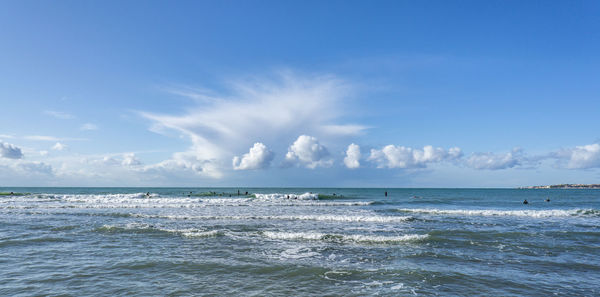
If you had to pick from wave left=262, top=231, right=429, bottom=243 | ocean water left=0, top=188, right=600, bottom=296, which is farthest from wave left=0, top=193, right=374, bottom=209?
wave left=262, top=231, right=429, bottom=243

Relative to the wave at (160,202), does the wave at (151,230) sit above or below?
above

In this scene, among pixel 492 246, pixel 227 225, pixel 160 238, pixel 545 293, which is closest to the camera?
pixel 545 293

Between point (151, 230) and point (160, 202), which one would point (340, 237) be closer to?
point (151, 230)

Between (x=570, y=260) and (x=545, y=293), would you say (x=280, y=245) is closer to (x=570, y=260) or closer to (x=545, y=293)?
(x=545, y=293)

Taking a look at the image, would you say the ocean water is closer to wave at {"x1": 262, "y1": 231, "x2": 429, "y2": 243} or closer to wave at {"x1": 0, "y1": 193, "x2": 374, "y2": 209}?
wave at {"x1": 262, "y1": 231, "x2": 429, "y2": 243}

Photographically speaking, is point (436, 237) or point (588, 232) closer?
point (436, 237)

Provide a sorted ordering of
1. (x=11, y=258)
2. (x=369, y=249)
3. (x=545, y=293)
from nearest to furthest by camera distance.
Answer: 1. (x=545, y=293)
2. (x=11, y=258)
3. (x=369, y=249)

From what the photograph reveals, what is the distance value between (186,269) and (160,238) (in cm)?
747

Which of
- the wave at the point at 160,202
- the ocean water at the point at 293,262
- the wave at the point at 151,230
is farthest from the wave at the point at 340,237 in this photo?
the wave at the point at 160,202

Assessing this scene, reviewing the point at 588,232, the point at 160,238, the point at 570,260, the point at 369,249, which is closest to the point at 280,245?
the point at 369,249

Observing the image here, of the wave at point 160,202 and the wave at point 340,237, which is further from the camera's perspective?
the wave at point 160,202

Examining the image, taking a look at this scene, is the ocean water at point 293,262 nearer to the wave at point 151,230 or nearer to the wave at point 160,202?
the wave at point 151,230

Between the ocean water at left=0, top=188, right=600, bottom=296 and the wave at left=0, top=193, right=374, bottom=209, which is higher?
the ocean water at left=0, top=188, right=600, bottom=296

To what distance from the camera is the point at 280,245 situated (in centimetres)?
1634
